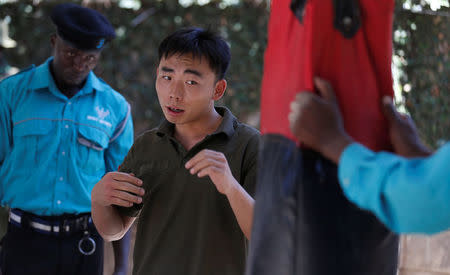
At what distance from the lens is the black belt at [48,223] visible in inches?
121

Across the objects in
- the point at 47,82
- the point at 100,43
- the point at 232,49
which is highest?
the point at 232,49

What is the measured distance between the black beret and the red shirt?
2013mm

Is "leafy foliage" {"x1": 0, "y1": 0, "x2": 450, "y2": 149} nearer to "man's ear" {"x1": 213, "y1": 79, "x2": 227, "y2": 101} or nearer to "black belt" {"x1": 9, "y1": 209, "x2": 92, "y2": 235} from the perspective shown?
"black belt" {"x1": 9, "y1": 209, "x2": 92, "y2": 235}

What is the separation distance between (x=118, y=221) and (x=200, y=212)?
1.19ft

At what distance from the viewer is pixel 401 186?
3.61 feet

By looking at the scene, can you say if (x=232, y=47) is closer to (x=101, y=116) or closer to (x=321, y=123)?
(x=101, y=116)

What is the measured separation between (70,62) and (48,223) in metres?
0.90

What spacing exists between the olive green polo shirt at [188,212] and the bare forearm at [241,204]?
0.16m

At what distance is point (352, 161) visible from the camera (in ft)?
3.81

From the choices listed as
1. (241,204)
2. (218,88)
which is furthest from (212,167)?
(218,88)

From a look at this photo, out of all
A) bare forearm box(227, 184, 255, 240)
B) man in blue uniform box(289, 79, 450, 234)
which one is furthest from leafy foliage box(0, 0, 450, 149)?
man in blue uniform box(289, 79, 450, 234)

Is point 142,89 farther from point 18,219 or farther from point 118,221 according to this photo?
point 118,221

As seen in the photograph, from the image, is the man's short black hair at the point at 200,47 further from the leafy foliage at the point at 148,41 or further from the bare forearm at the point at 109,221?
the leafy foliage at the point at 148,41

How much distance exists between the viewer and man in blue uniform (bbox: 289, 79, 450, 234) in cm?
109
